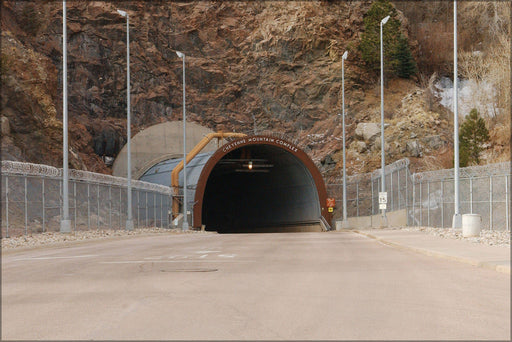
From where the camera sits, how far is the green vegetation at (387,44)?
77.4m

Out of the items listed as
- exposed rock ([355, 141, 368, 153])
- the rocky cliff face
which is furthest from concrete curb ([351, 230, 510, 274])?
the rocky cliff face

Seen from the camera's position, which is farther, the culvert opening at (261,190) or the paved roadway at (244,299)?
the culvert opening at (261,190)

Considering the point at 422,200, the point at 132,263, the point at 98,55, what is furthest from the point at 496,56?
the point at 132,263

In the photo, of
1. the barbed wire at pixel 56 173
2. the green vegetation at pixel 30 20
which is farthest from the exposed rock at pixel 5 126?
the green vegetation at pixel 30 20

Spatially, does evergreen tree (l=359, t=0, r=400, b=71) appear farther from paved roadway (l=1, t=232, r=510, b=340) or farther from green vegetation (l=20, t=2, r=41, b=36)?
paved roadway (l=1, t=232, r=510, b=340)

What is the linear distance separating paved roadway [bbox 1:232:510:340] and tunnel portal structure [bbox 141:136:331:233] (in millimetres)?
37211

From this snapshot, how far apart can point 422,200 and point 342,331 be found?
3527 centimetres

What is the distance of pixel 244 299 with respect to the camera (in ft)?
34.9

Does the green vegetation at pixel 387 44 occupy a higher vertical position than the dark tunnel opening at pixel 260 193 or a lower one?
higher

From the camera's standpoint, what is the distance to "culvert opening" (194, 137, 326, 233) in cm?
5500

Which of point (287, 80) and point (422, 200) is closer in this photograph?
point (422, 200)

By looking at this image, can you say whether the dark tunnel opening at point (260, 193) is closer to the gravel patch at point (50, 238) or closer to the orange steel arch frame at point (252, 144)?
the orange steel arch frame at point (252, 144)

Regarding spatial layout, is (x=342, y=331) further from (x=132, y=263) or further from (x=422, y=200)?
(x=422, y=200)

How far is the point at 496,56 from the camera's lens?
61.3 metres
